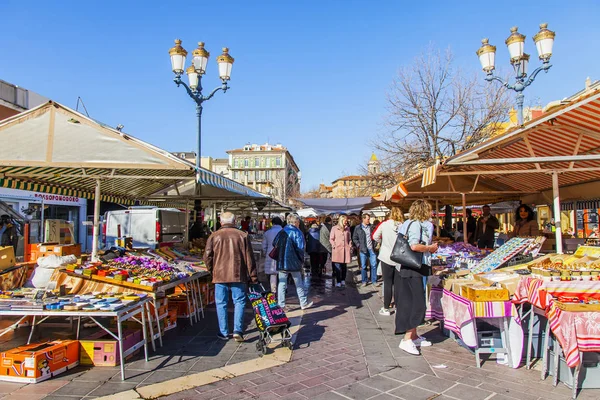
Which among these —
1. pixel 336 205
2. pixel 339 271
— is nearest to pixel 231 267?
pixel 339 271

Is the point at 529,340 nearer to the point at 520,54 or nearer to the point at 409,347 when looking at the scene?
the point at 409,347

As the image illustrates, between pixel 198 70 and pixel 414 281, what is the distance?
25.7ft

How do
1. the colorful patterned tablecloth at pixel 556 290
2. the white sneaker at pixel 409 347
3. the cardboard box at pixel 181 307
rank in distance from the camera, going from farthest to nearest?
the cardboard box at pixel 181 307 < the white sneaker at pixel 409 347 < the colorful patterned tablecloth at pixel 556 290

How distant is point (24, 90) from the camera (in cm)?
1727

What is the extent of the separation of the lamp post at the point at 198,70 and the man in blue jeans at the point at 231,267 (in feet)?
A: 16.1

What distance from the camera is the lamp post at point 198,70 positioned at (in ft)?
32.6

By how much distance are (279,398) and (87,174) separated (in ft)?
14.5

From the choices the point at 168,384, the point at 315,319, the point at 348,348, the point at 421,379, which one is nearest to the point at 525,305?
the point at 421,379

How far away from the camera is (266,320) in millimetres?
4879

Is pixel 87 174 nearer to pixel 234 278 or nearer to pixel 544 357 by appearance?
pixel 234 278

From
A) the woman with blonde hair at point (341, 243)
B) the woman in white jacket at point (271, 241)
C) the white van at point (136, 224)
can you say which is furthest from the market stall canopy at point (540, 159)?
the white van at point (136, 224)

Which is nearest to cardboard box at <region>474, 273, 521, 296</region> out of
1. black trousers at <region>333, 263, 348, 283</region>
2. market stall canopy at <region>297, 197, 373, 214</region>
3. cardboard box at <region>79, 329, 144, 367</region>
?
cardboard box at <region>79, 329, 144, 367</region>

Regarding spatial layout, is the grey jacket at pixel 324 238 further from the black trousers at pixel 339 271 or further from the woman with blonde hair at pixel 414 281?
the woman with blonde hair at pixel 414 281

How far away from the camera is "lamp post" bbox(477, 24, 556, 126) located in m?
9.17
